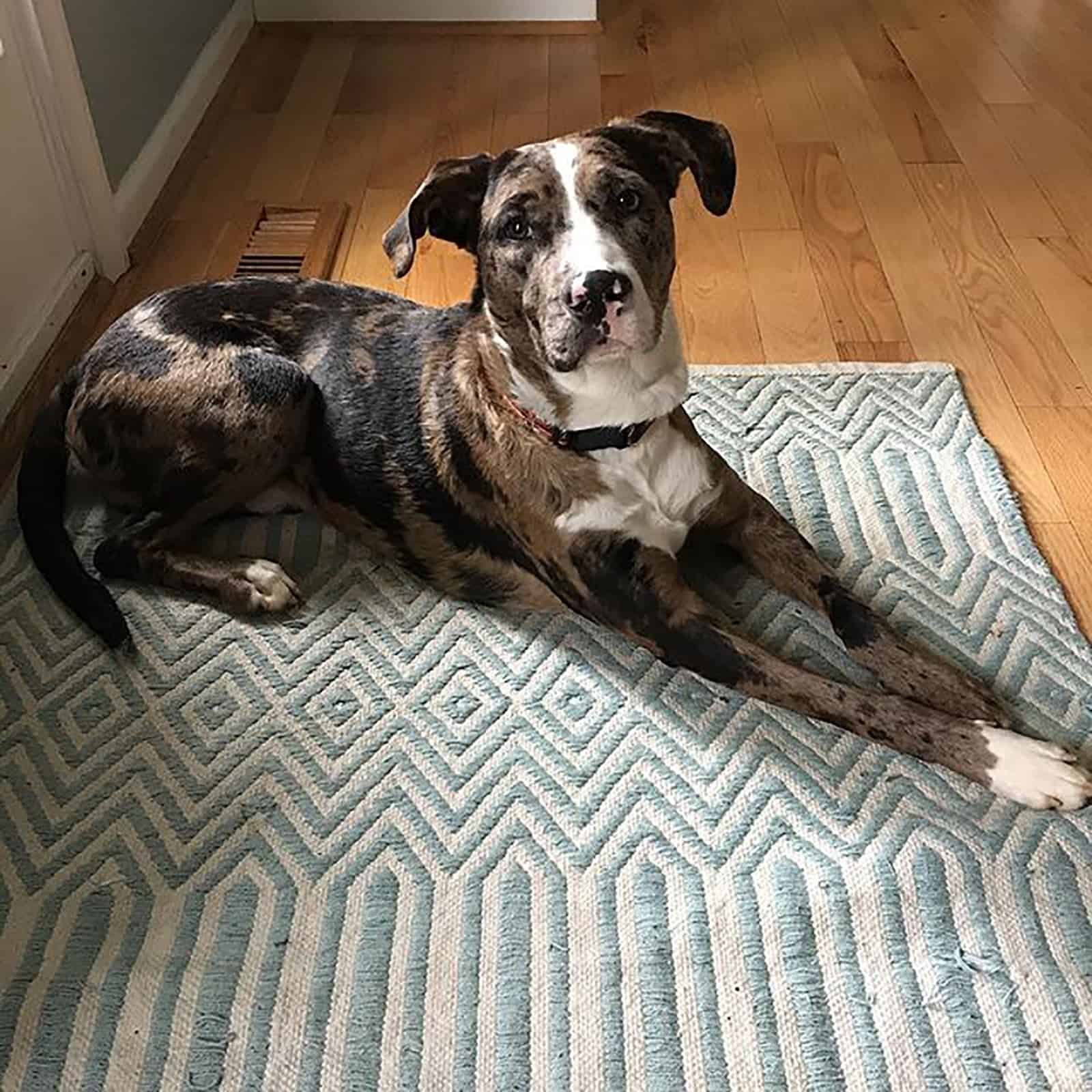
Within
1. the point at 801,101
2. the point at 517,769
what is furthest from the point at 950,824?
the point at 801,101

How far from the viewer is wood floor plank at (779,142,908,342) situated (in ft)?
8.79

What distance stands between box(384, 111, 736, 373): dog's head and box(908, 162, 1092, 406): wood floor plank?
92cm

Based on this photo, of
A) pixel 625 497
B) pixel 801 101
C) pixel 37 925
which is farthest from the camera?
pixel 801 101

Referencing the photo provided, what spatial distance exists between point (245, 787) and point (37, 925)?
0.96ft

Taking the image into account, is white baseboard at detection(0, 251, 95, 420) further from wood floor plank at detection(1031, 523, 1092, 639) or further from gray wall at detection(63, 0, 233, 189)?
wood floor plank at detection(1031, 523, 1092, 639)

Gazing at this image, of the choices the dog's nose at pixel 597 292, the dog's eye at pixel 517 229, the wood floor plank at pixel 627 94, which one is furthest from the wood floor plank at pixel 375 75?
the dog's nose at pixel 597 292

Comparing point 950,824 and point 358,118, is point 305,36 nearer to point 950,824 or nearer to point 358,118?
point 358,118

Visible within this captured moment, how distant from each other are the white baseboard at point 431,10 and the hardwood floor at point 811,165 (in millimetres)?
75

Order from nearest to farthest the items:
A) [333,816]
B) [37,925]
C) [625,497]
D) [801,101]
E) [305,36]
→ [37,925], [333,816], [625,497], [801,101], [305,36]

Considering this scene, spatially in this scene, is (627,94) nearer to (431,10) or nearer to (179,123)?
(431,10)

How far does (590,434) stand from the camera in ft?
5.94

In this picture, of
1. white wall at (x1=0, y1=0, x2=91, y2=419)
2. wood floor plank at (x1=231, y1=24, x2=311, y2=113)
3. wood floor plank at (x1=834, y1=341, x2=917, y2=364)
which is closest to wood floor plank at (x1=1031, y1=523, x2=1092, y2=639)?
wood floor plank at (x1=834, y1=341, x2=917, y2=364)

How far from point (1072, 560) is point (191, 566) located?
52.3 inches

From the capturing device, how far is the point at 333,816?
1674 millimetres
